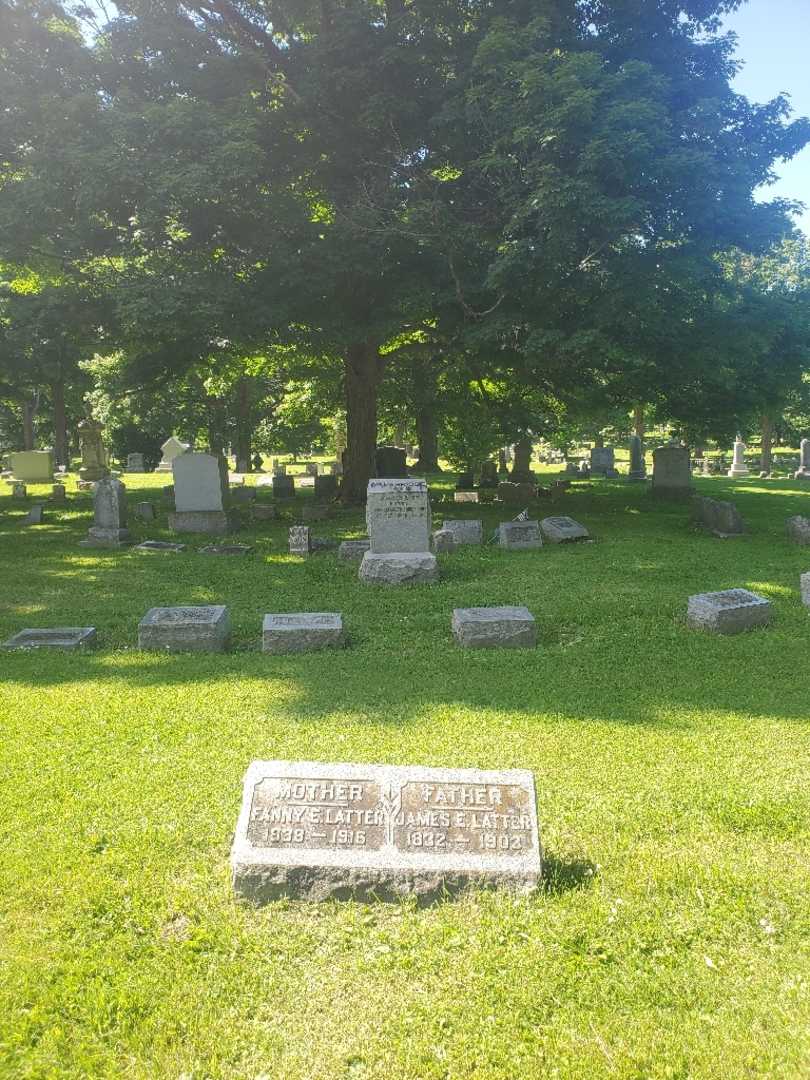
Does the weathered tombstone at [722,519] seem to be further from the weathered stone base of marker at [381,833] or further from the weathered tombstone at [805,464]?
the weathered tombstone at [805,464]

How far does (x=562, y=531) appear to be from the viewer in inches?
602

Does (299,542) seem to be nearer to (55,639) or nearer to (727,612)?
(55,639)

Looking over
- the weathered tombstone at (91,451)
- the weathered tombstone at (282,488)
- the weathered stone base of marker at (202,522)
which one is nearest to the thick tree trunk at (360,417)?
the weathered tombstone at (282,488)

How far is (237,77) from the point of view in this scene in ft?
53.9

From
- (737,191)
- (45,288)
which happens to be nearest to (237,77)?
(45,288)

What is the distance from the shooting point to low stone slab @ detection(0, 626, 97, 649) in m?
8.85

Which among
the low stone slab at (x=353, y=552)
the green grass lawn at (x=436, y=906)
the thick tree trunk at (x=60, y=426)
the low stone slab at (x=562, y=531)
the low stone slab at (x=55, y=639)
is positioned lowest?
the green grass lawn at (x=436, y=906)

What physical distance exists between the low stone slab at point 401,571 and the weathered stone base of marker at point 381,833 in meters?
7.57

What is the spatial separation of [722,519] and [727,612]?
7.97 meters

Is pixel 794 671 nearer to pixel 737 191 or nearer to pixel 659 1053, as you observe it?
pixel 659 1053

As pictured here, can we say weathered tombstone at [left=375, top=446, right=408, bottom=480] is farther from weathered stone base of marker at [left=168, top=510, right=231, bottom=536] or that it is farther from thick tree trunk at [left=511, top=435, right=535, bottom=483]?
weathered stone base of marker at [left=168, top=510, right=231, bottom=536]

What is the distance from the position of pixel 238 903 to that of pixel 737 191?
14889 mm

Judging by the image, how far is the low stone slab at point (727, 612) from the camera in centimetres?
899

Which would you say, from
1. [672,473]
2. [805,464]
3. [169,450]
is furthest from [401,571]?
[169,450]
